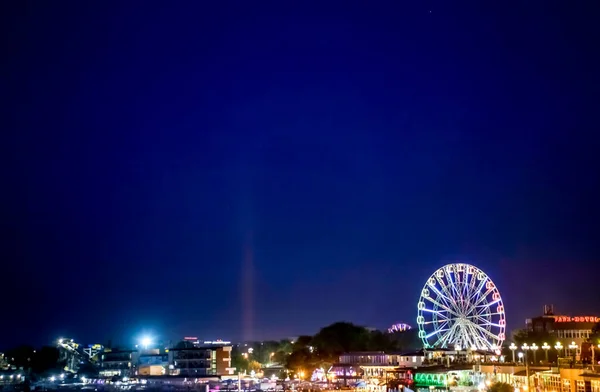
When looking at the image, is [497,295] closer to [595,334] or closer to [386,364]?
[595,334]

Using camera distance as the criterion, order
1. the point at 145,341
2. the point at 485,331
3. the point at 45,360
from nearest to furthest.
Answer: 1. the point at 485,331
2. the point at 145,341
3. the point at 45,360

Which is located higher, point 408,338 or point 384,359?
point 408,338

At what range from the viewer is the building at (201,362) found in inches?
3642

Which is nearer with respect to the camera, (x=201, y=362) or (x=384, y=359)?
(x=384, y=359)

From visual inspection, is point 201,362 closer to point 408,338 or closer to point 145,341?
point 145,341

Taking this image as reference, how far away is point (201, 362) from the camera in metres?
93.4

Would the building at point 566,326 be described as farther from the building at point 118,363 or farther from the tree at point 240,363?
the building at point 118,363

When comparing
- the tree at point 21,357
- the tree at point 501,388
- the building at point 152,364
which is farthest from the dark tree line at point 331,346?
the tree at point 21,357

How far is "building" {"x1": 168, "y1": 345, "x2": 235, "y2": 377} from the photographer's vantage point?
303 ft

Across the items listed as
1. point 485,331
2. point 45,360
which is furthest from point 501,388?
point 45,360

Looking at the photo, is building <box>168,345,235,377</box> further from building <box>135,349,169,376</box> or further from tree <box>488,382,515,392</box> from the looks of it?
tree <box>488,382,515,392</box>

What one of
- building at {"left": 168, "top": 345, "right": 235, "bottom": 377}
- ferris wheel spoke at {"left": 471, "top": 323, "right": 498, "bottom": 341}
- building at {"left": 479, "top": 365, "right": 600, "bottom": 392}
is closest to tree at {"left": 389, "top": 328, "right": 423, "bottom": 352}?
building at {"left": 168, "top": 345, "right": 235, "bottom": 377}

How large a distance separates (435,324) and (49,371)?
84.8m

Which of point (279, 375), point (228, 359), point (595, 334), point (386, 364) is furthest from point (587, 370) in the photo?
point (228, 359)
